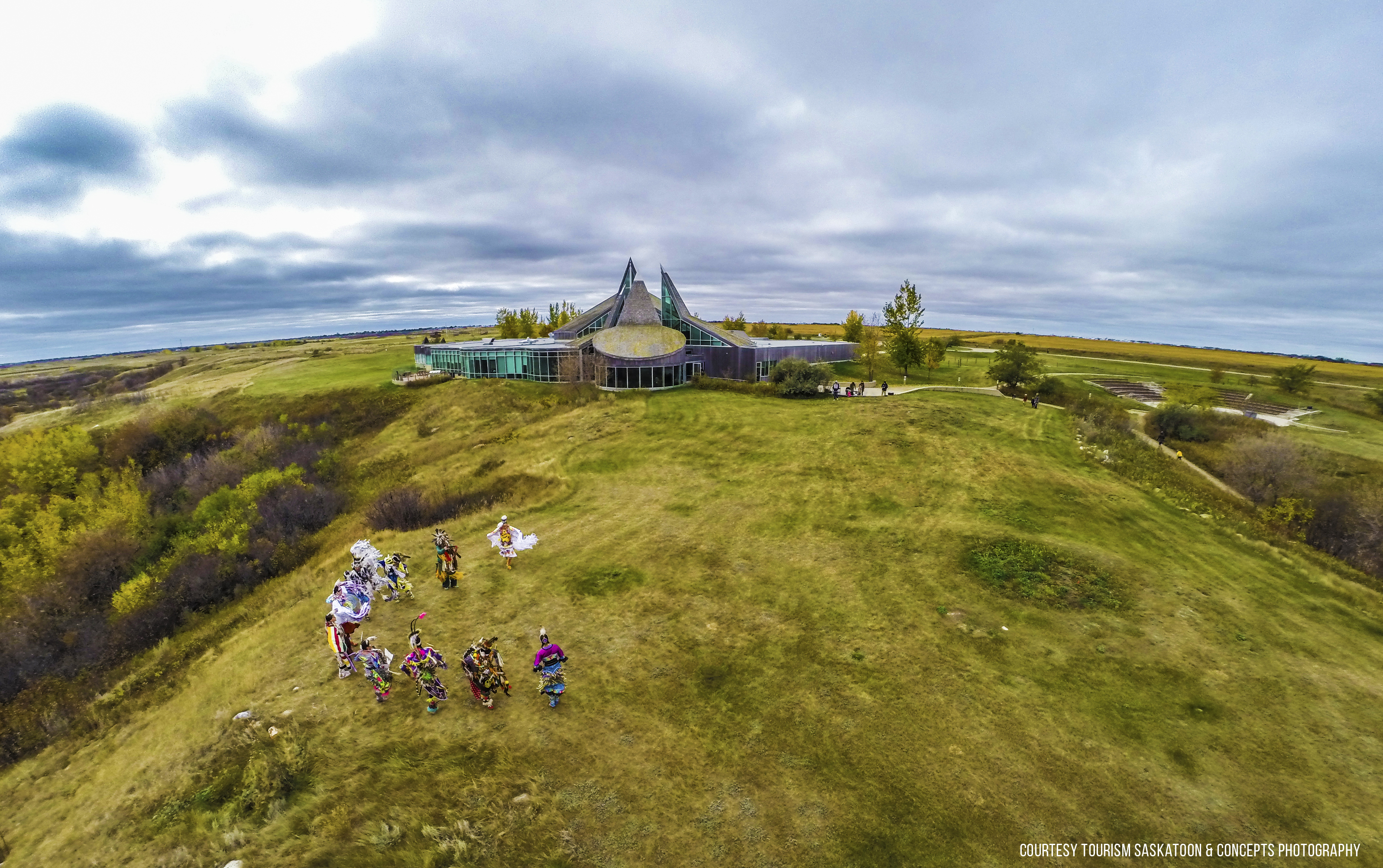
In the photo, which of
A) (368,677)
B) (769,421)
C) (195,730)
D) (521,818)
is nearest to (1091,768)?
(521,818)

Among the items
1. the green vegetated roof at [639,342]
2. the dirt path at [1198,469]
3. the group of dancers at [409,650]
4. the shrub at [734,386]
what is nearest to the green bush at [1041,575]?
the group of dancers at [409,650]

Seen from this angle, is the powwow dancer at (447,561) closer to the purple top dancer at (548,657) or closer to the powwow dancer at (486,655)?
the powwow dancer at (486,655)

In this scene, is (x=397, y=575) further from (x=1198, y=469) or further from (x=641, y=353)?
(x=1198, y=469)

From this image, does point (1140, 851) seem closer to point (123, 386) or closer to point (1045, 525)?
point (1045, 525)

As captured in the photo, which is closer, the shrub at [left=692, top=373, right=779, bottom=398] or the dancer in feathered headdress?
the dancer in feathered headdress

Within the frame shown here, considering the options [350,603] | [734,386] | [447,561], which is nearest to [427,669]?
[350,603]

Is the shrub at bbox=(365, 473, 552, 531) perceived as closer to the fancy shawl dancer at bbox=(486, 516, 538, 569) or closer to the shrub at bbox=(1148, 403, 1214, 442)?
the fancy shawl dancer at bbox=(486, 516, 538, 569)

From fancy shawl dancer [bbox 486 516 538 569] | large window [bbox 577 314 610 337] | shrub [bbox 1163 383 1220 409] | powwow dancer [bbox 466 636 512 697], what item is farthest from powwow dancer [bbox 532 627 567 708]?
large window [bbox 577 314 610 337]

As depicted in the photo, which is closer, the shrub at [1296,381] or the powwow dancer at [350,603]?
the powwow dancer at [350,603]
